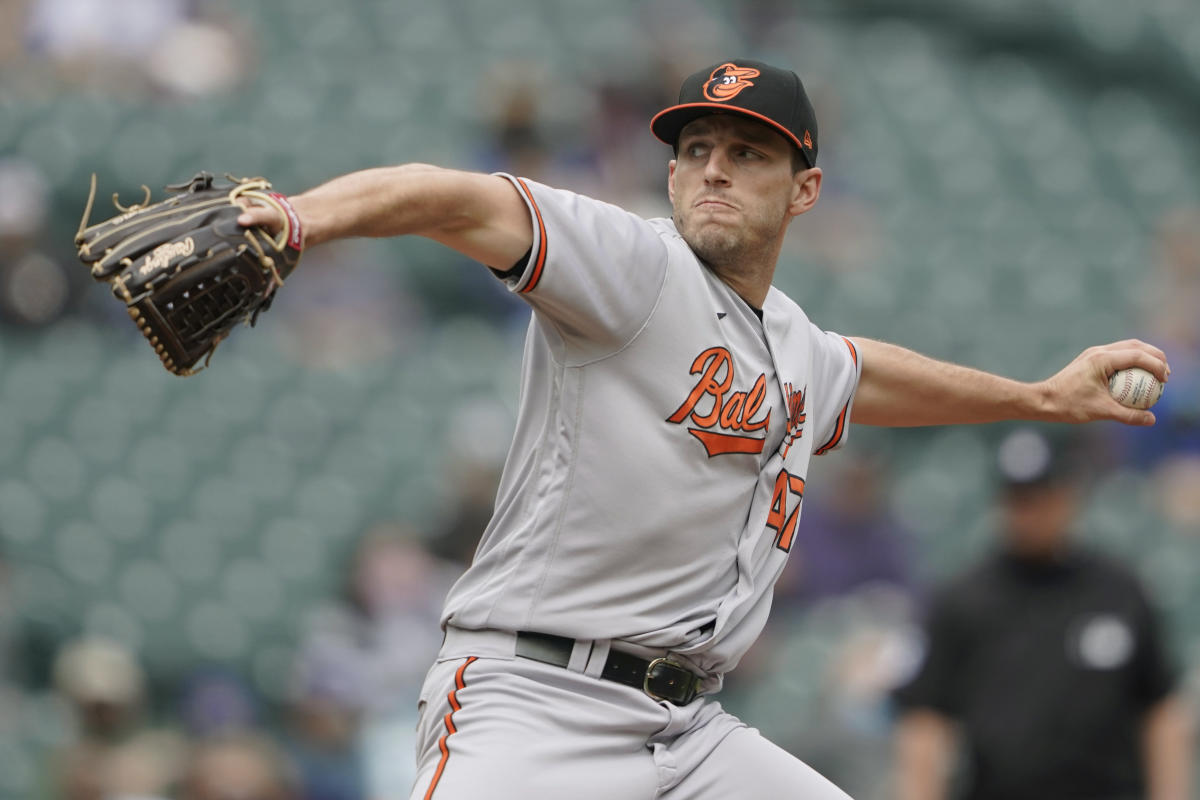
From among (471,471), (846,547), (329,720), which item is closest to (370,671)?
(329,720)

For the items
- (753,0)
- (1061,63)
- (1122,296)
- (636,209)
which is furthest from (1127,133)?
(636,209)

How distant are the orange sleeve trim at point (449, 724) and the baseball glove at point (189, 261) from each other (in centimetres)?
81

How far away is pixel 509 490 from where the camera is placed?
3018 millimetres

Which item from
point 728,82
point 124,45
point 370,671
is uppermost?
point 124,45

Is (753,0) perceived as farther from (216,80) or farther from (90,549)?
(90,549)

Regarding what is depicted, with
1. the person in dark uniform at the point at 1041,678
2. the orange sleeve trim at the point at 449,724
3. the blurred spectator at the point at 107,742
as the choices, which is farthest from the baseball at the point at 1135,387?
the blurred spectator at the point at 107,742

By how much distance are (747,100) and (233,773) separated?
3664mm

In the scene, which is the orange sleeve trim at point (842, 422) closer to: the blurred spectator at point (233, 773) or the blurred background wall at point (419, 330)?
the blurred background wall at point (419, 330)

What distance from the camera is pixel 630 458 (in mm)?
2875

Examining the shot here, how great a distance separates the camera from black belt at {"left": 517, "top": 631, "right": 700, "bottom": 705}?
2906 millimetres

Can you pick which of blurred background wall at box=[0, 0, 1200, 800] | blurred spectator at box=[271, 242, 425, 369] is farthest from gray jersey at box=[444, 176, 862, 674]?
blurred spectator at box=[271, 242, 425, 369]

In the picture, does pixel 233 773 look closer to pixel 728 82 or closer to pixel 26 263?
pixel 26 263

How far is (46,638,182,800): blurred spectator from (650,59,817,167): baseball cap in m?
3.61

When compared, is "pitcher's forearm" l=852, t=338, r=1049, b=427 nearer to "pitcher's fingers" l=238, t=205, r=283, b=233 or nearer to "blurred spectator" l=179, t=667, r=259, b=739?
"pitcher's fingers" l=238, t=205, r=283, b=233
